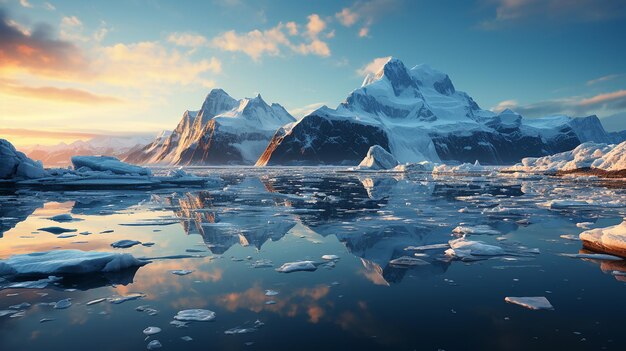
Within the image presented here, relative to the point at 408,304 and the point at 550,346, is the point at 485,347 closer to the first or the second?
the point at 550,346

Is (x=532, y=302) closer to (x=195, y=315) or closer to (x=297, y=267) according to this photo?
(x=297, y=267)

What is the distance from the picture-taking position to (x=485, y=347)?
5.42m

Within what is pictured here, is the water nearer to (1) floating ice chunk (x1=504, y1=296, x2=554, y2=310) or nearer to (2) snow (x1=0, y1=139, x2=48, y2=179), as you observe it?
(1) floating ice chunk (x1=504, y1=296, x2=554, y2=310)

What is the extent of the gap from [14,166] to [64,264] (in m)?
41.0

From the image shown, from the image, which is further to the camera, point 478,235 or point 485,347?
point 478,235

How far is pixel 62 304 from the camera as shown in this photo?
706cm

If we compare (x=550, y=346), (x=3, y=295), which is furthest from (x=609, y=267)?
(x=3, y=295)

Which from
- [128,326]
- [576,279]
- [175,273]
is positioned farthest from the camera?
[175,273]

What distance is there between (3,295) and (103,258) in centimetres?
203

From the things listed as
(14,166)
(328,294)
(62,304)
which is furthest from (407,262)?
(14,166)

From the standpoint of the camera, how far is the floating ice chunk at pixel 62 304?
6953mm

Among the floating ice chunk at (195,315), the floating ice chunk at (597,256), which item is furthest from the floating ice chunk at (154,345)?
the floating ice chunk at (597,256)

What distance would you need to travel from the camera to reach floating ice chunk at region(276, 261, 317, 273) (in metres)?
9.46

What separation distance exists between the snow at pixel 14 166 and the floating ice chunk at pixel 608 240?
48.4 metres
